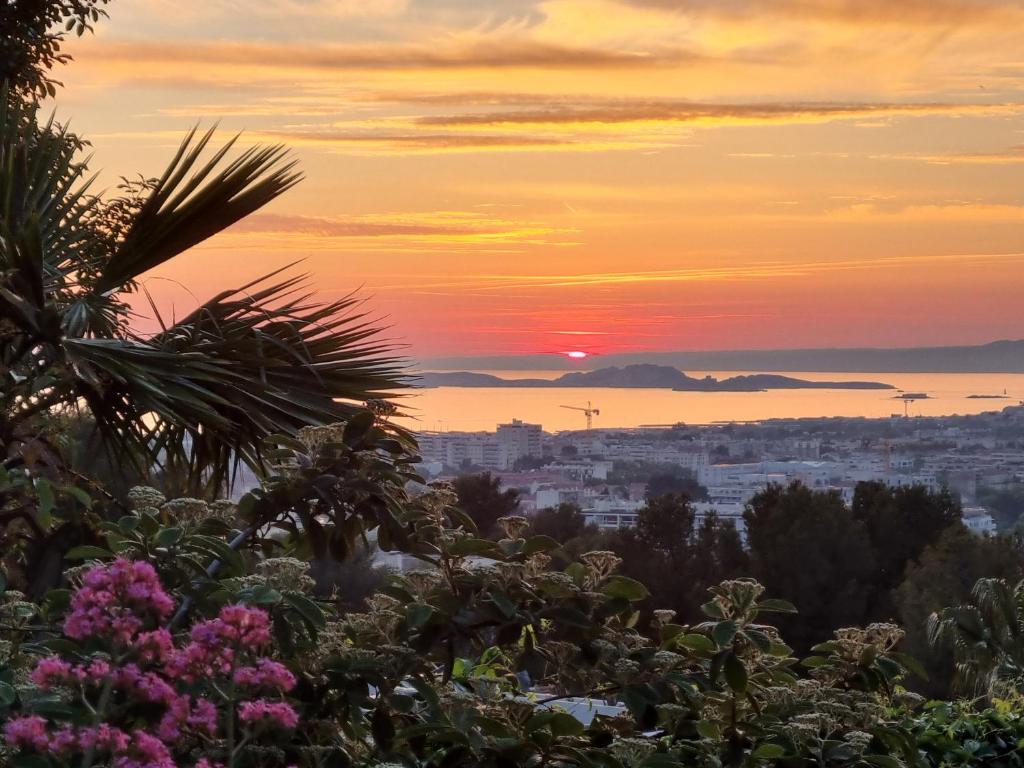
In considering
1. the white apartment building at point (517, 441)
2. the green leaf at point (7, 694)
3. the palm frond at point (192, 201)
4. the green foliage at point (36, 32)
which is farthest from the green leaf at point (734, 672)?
the white apartment building at point (517, 441)

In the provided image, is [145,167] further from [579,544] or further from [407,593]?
[579,544]

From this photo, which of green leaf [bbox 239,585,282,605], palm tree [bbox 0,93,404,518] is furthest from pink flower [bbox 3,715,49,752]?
palm tree [bbox 0,93,404,518]

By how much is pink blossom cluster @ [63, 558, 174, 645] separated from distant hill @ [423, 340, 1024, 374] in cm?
2545

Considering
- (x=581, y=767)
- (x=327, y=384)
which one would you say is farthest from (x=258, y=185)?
(x=581, y=767)

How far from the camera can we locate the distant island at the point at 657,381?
24.8 m

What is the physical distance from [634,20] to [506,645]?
944 centimetres

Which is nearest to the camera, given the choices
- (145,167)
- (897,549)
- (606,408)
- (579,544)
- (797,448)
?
(145,167)

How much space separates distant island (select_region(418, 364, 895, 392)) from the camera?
975 inches

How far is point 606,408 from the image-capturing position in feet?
102

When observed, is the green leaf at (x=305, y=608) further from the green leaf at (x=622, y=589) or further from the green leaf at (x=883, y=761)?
the green leaf at (x=883, y=761)

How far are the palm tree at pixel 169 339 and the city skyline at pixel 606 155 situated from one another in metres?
0.19

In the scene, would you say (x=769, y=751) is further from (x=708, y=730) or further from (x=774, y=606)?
(x=774, y=606)

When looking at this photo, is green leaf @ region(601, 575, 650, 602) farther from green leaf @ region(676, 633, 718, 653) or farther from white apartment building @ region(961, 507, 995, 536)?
white apartment building @ region(961, 507, 995, 536)

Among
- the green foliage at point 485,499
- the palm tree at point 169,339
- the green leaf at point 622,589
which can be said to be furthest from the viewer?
the green foliage at point 485,499
